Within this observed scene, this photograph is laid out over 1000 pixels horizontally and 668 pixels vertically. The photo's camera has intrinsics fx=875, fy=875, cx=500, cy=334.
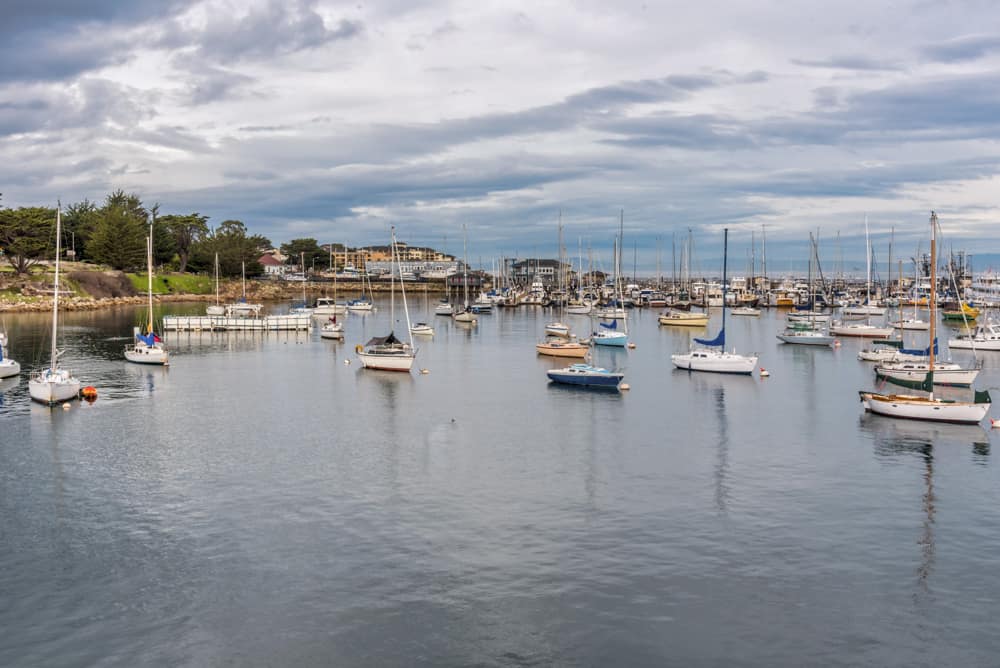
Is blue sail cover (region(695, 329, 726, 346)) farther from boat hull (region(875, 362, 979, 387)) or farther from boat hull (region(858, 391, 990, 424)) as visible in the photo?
boat hull (region(858, 391, 990, 424))

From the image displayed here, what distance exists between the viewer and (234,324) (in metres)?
117

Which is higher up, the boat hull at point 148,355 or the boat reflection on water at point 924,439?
the boat hull at point 148,355

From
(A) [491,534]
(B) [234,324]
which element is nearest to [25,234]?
(B) [234,324]

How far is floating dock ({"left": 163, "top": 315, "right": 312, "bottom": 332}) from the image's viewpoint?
4510 inches

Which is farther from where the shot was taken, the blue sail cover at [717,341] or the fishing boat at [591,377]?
the blue sail cover at [717,341]

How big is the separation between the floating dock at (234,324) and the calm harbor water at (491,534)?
5374 centimetres

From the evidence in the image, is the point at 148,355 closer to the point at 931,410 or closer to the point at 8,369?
the point at 8,369

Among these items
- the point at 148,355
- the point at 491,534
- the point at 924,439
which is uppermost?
the point at 148,355

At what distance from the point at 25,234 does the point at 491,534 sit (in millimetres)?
146014

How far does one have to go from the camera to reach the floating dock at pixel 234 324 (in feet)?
376

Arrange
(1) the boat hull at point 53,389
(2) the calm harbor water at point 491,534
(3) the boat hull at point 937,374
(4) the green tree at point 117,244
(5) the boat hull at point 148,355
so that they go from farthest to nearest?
(4) the green tree at point 117,244 < (5) the boat hull at point 148,355 < (3) the boat hull at point 937,374 < (1) the boat hull at point 53,389 < (2) the calm harbor water at point 491,534

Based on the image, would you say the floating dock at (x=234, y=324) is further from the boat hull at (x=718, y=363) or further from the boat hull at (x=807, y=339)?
the boat hull at (x=807, y=339)

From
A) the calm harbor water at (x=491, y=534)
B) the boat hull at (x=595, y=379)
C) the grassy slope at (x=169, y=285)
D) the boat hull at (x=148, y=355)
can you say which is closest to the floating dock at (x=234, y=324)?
the boat hull at (x=148, y=355)

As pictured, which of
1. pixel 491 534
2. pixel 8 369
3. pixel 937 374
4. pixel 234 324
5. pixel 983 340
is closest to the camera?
pixel 491 534
